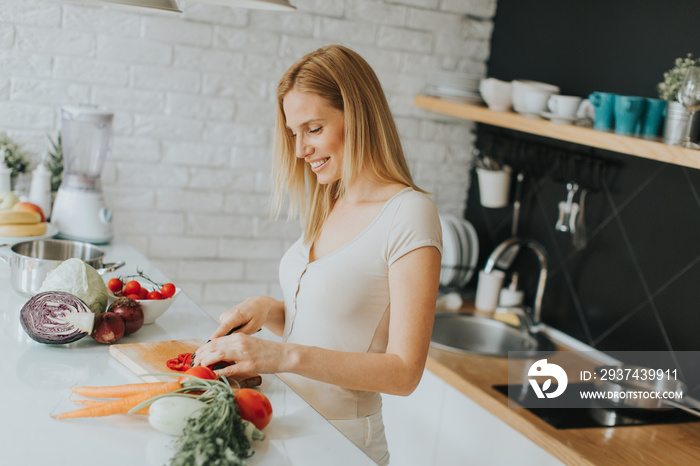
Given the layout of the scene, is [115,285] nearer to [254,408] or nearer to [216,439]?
[254,408]

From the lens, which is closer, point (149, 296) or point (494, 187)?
point (149, 296)

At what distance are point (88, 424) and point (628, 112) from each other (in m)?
1.93

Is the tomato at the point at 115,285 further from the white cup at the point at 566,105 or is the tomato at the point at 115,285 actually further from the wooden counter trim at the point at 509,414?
the white cup at the point at 566,105

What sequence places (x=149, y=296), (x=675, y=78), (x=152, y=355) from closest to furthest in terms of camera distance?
(x=152, y=355), (x=149, y=296), (x=675, y=78)

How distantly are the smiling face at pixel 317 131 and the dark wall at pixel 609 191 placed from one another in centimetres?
138

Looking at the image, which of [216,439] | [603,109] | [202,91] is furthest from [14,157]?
[603,109]

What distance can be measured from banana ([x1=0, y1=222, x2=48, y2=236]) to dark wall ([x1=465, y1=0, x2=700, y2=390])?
77.4 inches

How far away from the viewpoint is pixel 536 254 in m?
3.11

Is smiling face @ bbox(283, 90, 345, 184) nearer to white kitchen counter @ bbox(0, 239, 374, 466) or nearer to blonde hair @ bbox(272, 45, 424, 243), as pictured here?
blonde hair @ bbox(272, 45, 424, 243)

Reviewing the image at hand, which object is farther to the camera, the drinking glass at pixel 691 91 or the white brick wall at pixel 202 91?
the white brick wall at pixel 202 91

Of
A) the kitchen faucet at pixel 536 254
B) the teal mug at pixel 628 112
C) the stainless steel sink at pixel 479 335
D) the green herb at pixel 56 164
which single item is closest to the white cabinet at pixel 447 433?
the stainless steel sink at pixel 479 335

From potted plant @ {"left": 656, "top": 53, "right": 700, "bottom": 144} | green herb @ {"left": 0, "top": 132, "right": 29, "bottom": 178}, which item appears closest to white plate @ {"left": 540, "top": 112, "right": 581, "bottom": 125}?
potted plant @ {"left": 656, "top": 53, "right": 700, "bottom": 144}

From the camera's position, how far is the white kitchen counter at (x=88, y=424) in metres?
1.07

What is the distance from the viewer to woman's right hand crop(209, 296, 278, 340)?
156 centimetres
